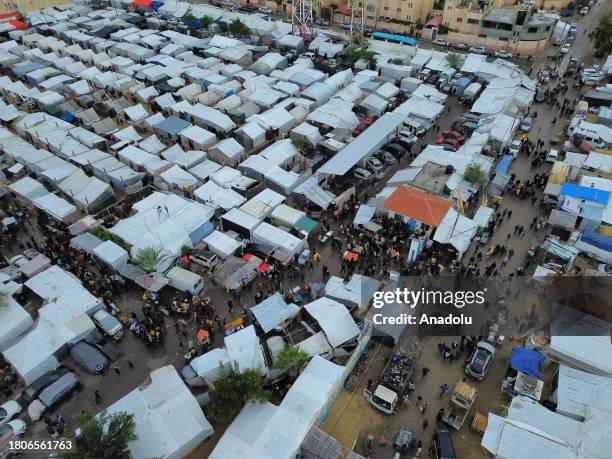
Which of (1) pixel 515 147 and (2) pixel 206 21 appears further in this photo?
(2) pixel 206 21

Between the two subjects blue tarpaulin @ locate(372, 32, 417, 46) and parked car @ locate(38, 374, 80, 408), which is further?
blue tarpaulin @ locate(372, 32, 417, 46)

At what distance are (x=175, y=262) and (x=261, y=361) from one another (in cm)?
679

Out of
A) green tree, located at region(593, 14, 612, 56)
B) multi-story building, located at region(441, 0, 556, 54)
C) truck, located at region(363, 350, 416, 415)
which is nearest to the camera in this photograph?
truck, located at region(363, 350, 416, 415)

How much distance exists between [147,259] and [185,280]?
6.01ft

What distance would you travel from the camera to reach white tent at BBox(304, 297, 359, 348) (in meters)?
14.8

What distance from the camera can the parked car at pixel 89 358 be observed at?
14.6m

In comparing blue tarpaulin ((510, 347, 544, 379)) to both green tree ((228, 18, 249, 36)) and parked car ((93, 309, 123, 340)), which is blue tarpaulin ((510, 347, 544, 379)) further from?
green tree ((228, 18, 249, 36))

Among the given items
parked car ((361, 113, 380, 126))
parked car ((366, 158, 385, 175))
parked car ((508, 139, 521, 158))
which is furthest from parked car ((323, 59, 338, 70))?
parked car ((508, 139, 521, 158))

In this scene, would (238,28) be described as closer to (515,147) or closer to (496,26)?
(496,26)

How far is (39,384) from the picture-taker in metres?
14.0

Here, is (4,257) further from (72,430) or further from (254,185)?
(254,185)

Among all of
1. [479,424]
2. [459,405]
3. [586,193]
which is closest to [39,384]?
[459,405]

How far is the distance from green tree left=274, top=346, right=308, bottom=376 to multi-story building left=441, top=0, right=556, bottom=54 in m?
37.7

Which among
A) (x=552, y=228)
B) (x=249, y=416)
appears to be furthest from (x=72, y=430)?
(x=552, y=228)
